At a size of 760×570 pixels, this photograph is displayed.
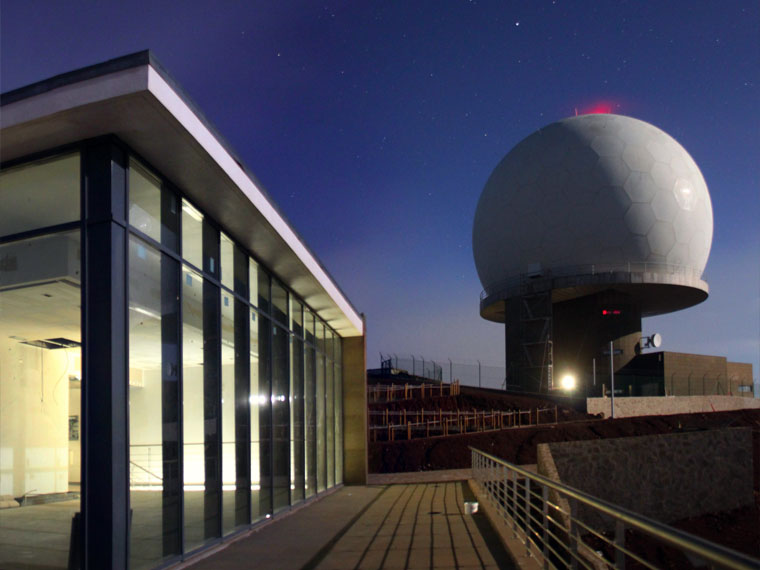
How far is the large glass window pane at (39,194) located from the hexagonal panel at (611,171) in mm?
33925

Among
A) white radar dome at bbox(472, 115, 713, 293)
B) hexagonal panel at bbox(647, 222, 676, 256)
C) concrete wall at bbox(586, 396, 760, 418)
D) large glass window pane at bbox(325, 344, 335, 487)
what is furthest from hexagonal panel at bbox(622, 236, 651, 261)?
large glass window pane at bbox(325, 344, 335, 487)

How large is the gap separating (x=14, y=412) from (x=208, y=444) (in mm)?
2172

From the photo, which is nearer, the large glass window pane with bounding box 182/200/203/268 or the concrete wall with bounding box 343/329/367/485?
the large glass window pane with bounding box 182/200/203/268

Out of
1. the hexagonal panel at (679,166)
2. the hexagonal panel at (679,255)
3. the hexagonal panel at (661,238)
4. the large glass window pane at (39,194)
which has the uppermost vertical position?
the hexagonal panel at (679,166)

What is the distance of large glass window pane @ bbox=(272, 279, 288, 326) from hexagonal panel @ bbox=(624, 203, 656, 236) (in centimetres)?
2808

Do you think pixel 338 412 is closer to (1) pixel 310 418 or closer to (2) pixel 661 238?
(1) pixel 310 418

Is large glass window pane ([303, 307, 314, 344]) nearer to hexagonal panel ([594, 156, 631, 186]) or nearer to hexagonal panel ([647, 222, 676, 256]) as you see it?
hexagonal panel ([594, 156, 631, 186])

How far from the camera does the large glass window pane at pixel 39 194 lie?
670cm

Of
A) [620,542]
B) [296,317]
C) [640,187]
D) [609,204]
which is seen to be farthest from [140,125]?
[640,187]

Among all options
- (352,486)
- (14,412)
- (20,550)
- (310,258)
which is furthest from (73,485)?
(352,486)

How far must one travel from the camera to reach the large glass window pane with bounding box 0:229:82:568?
259 inches

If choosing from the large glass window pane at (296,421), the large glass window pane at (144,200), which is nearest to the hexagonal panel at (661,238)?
the large glass window pane at (296,421)

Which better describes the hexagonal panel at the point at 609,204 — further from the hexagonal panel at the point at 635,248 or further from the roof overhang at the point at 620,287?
the roof overhang at the point at 620,287

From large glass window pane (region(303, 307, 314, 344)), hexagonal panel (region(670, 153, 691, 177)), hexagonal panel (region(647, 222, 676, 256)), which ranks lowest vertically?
large glass window pane (region(303, 307, 314, 344))
